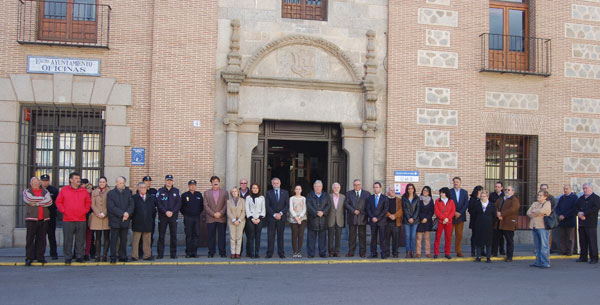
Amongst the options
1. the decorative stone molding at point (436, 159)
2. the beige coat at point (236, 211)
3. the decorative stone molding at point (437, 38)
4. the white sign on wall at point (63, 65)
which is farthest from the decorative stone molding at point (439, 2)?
the white sign on wall at point (63, 65)

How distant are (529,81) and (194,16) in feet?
30.6

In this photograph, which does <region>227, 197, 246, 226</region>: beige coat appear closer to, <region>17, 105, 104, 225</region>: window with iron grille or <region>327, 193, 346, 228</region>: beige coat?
<region>327, 193, 346, 228</region>: beige coat

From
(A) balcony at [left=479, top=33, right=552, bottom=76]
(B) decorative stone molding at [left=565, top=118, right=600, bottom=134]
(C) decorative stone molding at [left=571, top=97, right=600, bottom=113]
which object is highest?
(A) balcony at [left=479, top=33, right=552, bottom=76]

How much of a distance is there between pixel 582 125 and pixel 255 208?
32.6 ft

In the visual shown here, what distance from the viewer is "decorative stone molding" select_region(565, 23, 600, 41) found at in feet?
49.2

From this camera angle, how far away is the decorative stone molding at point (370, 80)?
1363cm

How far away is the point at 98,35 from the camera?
1277 centimetres

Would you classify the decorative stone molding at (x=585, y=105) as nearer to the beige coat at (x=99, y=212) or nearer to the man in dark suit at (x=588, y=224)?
the man in dark suit at (x=588, y=224)

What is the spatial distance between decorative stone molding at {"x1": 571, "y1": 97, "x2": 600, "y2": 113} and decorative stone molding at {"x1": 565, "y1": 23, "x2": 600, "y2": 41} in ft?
5.86

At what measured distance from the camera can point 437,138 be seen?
46.3 ft

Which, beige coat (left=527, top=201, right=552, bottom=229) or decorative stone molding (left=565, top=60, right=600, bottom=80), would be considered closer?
beige coat (left=527, top=201, right=552, bottom=229)

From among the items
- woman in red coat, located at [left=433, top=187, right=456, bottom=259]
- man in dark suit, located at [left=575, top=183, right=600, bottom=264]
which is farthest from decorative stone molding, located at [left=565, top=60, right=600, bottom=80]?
woman in red coat, located at [left=433, top=187, right=456, bottom=259]

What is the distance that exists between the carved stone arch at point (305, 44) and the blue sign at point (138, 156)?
3.21 m

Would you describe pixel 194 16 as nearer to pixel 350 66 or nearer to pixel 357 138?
pixel 350 66
